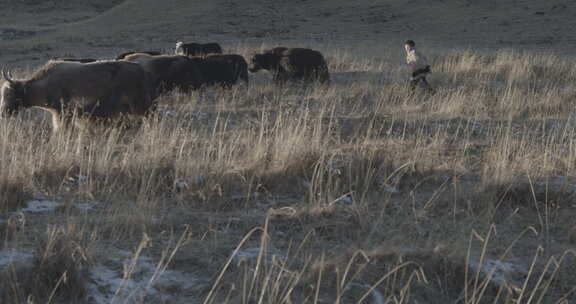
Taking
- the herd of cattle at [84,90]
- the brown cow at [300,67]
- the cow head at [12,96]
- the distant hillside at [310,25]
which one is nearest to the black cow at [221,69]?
the brown cow at [300,67]

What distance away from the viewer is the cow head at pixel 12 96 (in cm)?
880

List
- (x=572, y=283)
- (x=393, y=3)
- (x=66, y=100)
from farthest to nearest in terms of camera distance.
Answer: (x=393, y=3) < (x=66, y=100) < (x=572, y=283)

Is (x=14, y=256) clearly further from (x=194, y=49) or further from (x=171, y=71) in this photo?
(x=194, y=49)

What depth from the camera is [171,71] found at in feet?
44.8

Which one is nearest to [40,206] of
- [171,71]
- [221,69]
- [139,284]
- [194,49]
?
[139,284]

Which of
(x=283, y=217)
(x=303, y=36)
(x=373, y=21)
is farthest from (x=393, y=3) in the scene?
(x=283, y=217)

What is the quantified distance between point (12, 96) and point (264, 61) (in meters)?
8.71

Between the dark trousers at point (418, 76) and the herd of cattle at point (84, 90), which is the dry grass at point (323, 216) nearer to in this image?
the herd of cattle at point (84, 90)

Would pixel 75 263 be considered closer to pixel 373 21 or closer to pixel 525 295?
pixel 525 295

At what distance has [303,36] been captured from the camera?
34500 millimetres

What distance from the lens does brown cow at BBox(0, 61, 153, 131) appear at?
884 cm

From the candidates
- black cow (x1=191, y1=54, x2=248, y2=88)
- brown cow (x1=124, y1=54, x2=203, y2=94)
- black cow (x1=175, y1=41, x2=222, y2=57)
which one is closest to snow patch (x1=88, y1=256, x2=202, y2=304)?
brown cow (x1=124, y1=54, x2=203, y2=94)

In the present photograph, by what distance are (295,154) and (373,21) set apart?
111 feet

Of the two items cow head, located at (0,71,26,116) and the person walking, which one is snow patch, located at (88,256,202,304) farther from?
the person walking
